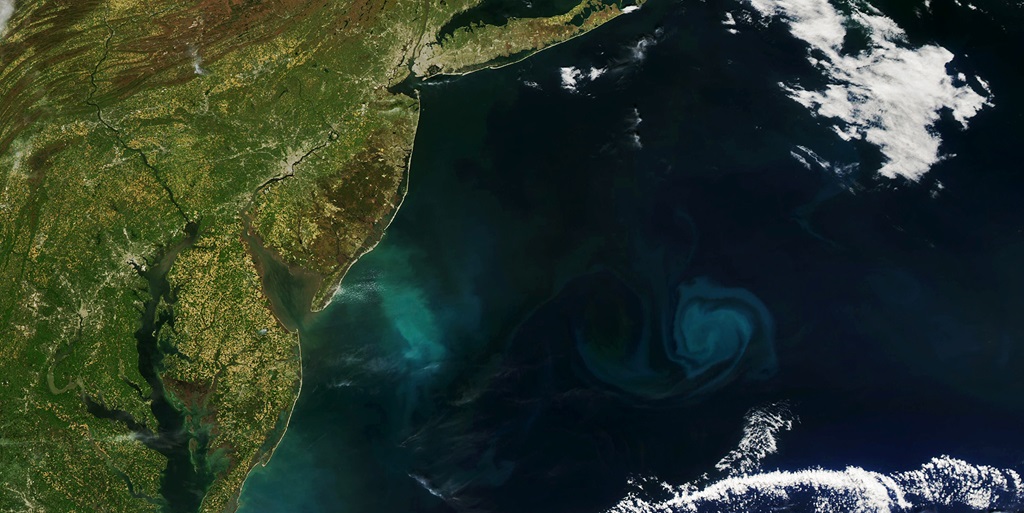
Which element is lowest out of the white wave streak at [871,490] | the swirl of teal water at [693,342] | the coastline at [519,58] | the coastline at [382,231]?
A: the white wave streak at [871,490]

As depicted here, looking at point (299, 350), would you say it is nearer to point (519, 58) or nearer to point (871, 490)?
point (519, 58)

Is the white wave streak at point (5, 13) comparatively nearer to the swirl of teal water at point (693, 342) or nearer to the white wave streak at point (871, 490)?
the swirl of teal water at point (693, 342)

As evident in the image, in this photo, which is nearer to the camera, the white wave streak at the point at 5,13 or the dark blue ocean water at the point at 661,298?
the white wave streak at the point at 5,13

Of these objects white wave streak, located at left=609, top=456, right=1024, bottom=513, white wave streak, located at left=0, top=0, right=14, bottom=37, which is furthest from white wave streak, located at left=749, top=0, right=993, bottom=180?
white wave streak, located at left=0, top=0, right=14, bottom=37

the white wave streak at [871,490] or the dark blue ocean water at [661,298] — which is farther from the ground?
the dark blue ocean water at [661,298]

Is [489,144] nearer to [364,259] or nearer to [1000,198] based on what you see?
[364,259]

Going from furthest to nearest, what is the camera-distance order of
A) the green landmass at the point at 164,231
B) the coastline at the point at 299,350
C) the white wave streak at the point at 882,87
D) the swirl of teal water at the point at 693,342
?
1. the white wave streak at the point at 882,87
2. the swirl of teal water at the point at 693,342
3. the coastline at the point at 299,350
4. the green landmass at the point at 164,231

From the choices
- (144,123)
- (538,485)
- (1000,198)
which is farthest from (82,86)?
(1000,198)

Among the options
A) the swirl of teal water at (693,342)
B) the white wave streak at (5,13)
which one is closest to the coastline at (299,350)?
the swirl of teal water at (693,342)
